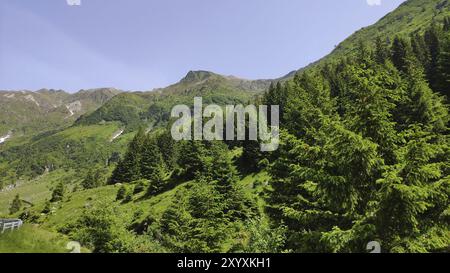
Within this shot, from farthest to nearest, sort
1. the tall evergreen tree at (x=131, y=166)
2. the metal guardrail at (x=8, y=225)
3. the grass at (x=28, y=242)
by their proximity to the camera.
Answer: the tall evergreen tree at (x=131, y=166), the metal guardrail at (x=8, y=225), the grass at (x=28, y=242)

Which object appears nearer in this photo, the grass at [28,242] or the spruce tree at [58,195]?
the grass at [28,242]

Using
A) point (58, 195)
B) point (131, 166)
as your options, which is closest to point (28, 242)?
point (131, 166)

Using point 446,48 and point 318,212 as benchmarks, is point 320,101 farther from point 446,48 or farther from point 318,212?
point 446,48

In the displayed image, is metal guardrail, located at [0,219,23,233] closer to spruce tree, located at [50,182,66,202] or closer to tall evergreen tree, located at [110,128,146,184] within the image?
tall evergreen tree, located at [110,128,146,184]

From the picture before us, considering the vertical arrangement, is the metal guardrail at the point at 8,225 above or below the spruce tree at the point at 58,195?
above

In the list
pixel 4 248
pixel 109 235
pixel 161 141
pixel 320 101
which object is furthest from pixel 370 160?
pixel 161 141

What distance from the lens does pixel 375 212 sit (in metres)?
16.1

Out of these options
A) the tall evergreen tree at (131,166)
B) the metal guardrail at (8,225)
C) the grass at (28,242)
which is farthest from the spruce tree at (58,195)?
the grass at (28,242)

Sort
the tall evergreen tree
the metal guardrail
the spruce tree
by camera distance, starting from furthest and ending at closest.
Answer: the spruce tree → the tall evergreen tree → the metal guardrail

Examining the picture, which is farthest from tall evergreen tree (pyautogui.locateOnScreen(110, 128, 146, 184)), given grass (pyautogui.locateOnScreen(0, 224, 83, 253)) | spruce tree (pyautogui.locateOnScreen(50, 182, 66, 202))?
grass (pyautogui.locateOnScreen(0, 224, 83, 253))

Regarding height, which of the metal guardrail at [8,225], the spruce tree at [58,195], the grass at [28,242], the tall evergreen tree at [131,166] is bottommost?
the spruce tree at [58,195]

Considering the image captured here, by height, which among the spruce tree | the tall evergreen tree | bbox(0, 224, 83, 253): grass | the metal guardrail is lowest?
the spruce tree

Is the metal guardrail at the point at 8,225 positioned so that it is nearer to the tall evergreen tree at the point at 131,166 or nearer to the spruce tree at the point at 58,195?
the tall evergreen tree at the point at 131,166
